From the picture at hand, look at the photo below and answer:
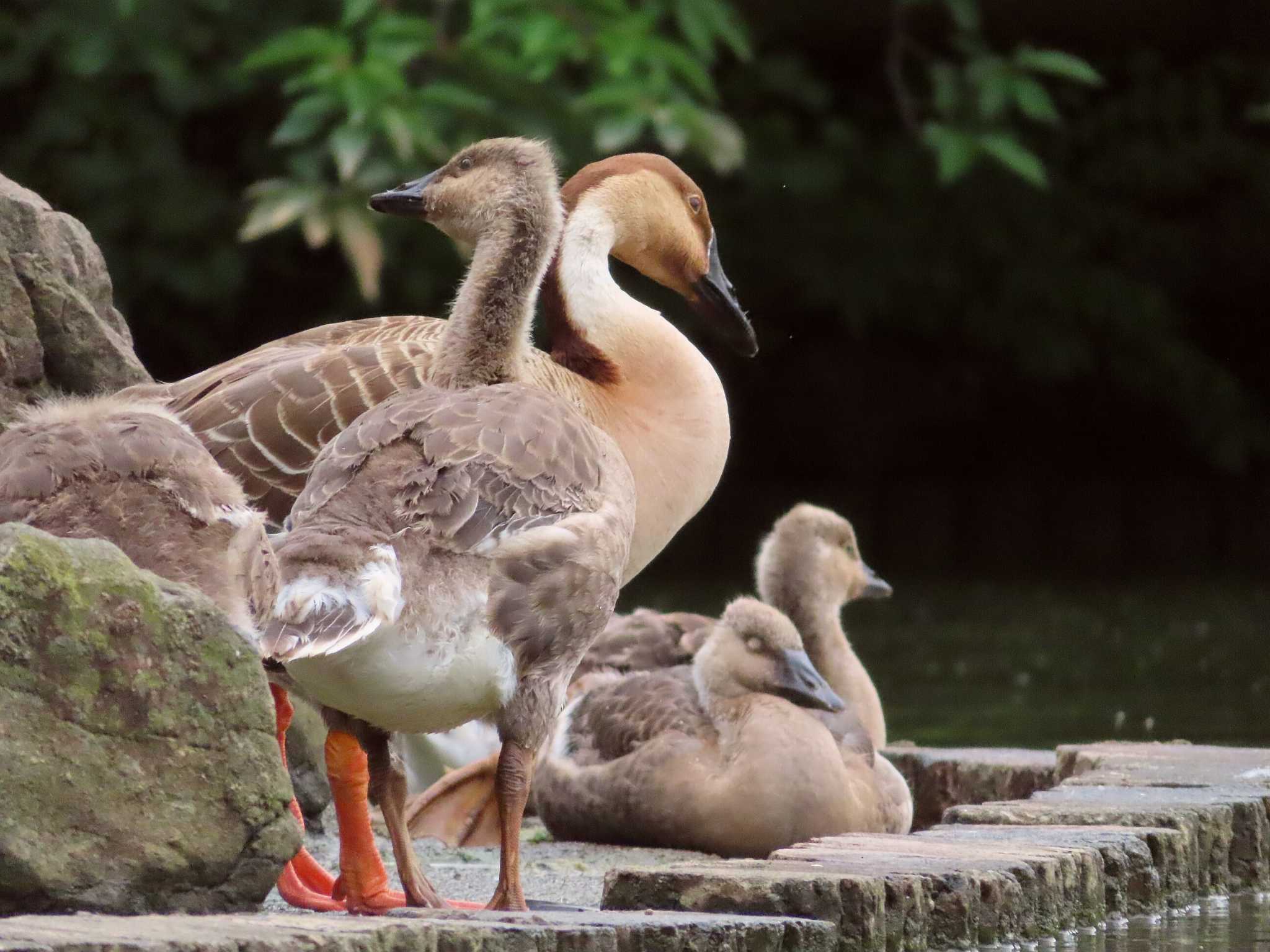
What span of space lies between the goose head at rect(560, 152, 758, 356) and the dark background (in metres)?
5.52

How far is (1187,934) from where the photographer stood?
12.7ft

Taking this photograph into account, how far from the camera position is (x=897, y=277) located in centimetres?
1451

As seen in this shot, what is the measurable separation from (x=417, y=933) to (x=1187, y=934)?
171cm

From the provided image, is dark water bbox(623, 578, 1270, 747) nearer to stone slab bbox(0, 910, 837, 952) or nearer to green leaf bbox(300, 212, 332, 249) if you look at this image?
green leaf bbox(300, 212, 332, 249)

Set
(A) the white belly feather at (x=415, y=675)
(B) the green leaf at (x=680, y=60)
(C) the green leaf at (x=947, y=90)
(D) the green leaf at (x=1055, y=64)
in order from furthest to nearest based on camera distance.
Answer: (C) the green leaf at (x=947, y=90) → (D) the green leaf at (x=1055, y=64) → (B) the green leaf at (x=680, y=60) → (A) the white belly feather at (x=415, y=675)

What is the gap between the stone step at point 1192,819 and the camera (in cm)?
431

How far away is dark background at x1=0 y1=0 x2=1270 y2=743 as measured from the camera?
12219 millimetres

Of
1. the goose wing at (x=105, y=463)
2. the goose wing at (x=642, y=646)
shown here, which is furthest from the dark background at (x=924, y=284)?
the goose wing at (x=105, y=463)

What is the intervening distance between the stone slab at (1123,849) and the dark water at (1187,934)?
0.04 meters

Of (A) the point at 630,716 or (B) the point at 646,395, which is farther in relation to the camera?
(A) the point at 630,716

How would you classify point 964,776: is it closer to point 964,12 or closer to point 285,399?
point 285,399

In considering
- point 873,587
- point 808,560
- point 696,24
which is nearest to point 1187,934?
point 808,560

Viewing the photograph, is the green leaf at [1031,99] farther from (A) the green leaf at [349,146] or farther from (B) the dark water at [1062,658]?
(A) the green leaf at [349,146]

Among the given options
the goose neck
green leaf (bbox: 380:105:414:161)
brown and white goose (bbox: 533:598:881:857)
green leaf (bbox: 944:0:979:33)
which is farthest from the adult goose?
green leaf (bbox: 944:0:979:33)
